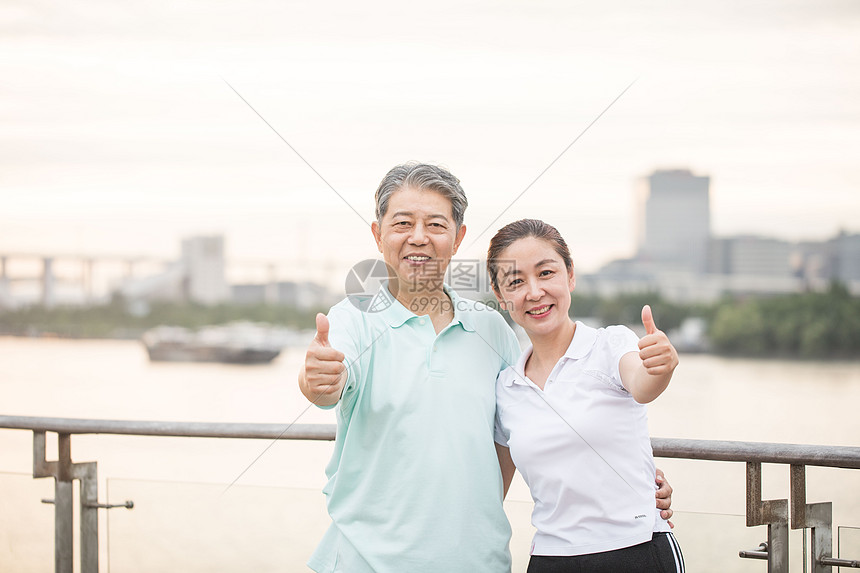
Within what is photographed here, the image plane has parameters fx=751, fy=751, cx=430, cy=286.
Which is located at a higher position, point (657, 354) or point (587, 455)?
point (657, 354)

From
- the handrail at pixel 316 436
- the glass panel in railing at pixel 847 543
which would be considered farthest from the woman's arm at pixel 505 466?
the glass panel in railing at pixel 847 543

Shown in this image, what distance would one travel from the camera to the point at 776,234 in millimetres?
30812

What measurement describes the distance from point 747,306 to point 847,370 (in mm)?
4602

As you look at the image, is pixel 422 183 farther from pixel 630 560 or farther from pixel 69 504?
pixel 69 504

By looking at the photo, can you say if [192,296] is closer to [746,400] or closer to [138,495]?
[746,400]

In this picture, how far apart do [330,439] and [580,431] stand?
73 cm

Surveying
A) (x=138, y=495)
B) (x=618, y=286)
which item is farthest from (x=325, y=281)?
(x=138, y=495)

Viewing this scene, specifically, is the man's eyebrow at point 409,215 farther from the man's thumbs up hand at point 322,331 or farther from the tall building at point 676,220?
the tall building at point 676,220

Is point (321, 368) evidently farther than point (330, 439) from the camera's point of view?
No

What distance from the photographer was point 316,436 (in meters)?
1.93

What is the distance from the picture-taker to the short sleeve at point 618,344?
58.5 inches

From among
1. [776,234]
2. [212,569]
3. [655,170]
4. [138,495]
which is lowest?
[212,569]

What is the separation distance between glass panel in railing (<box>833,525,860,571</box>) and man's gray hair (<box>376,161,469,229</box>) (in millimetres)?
1165

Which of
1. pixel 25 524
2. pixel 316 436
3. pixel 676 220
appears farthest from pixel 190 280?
pixel 316 436
